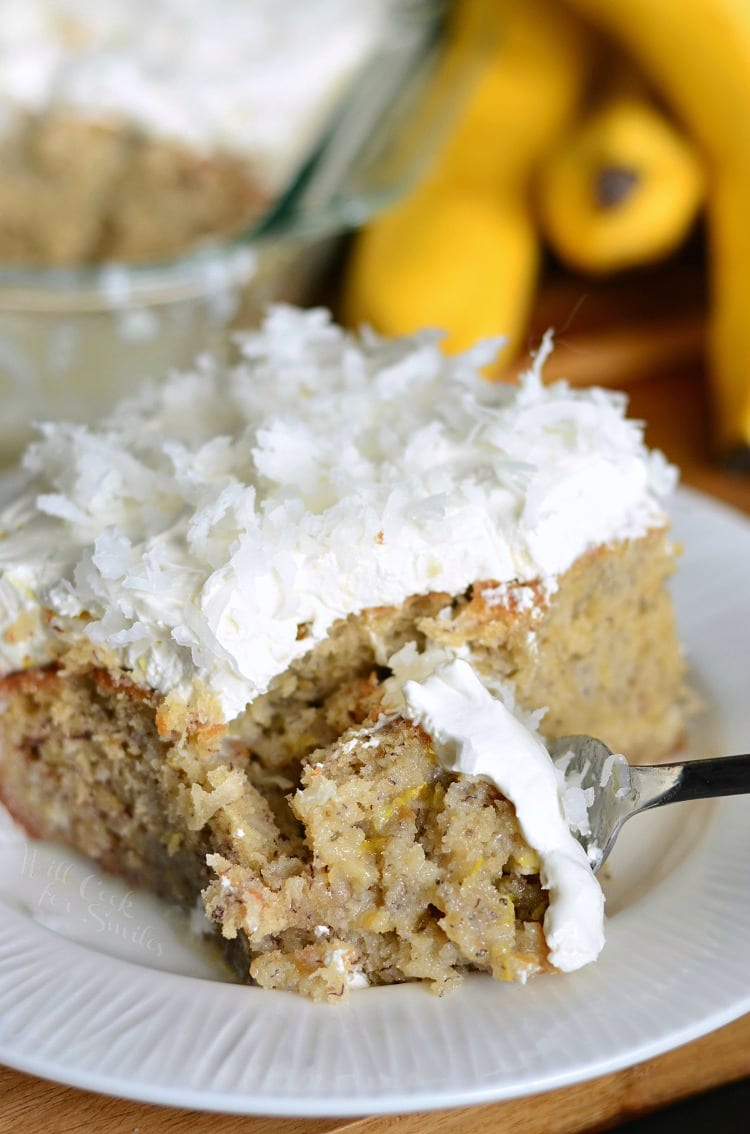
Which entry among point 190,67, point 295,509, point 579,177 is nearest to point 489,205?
point 579,177

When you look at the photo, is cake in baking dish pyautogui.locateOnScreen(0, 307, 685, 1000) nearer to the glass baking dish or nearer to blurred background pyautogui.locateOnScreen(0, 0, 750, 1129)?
the glass baking dish

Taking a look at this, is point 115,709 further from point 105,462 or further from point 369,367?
point 369,367

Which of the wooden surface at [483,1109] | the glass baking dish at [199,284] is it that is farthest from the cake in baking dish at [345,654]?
the glass baking dish at [199,284]

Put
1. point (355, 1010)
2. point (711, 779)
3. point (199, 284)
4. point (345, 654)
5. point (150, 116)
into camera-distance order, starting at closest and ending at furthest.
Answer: point (355, 1010) < point (711, 779) < point (345, 654) < point (199, 284) < point (150, 116)

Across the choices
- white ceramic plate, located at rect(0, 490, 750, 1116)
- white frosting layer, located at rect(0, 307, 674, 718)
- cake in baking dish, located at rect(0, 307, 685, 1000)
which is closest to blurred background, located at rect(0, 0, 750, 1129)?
white frosting layer, located at rect(0, 307, 674, 718)

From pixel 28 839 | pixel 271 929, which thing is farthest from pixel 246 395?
→ pixel 271 929

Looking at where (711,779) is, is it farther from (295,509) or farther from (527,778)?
(295,509)

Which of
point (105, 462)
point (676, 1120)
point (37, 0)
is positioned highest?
Answer: point (37, 0)
